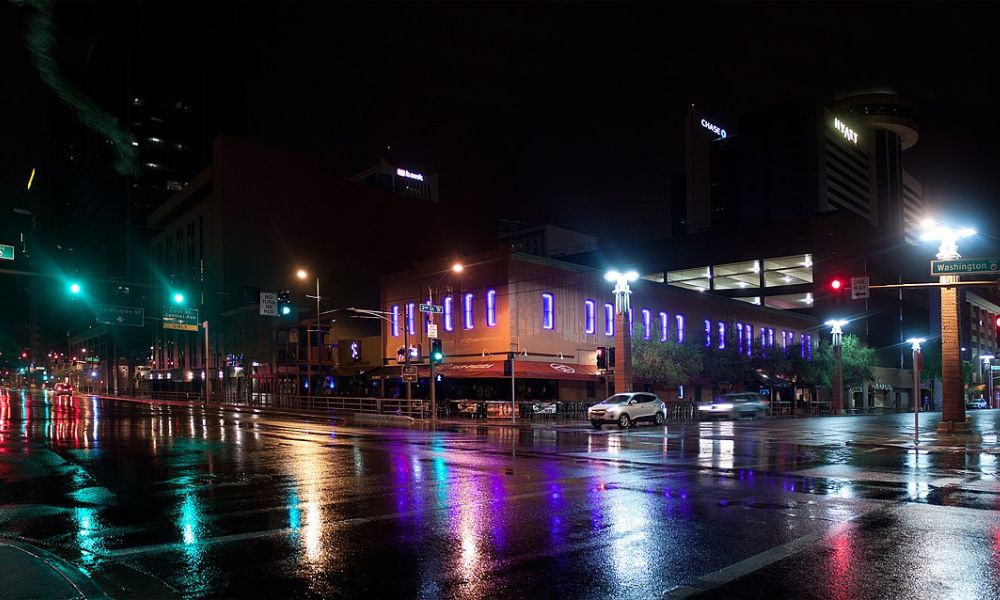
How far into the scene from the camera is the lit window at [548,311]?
44.2 m

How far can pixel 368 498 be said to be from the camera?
11.7 metres

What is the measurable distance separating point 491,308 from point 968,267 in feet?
82.0

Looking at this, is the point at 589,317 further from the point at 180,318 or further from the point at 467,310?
the point at 180,318

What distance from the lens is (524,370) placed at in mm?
41312

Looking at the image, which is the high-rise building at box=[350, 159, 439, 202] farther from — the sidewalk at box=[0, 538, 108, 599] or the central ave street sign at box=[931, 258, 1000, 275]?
the sidewalk at box=[0, 538, 108, 599]

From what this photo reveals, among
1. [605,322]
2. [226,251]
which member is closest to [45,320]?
[226,251]

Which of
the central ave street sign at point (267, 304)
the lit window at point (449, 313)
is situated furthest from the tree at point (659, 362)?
the central ave street sign at point (267, 304)

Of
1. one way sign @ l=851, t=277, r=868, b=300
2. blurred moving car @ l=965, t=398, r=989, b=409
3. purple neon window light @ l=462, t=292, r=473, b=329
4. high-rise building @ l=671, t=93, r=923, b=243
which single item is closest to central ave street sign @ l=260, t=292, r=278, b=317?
purple neon window light @ l=462, t=292, r=473, b=329

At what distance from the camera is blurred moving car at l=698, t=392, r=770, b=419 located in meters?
45.2

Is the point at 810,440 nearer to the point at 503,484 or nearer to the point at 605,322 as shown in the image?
the point at 503,484

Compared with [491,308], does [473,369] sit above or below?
below

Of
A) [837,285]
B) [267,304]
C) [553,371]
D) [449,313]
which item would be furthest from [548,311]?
[837,285]

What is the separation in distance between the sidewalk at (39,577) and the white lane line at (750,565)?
5.10 metres

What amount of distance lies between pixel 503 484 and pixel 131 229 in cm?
12559
